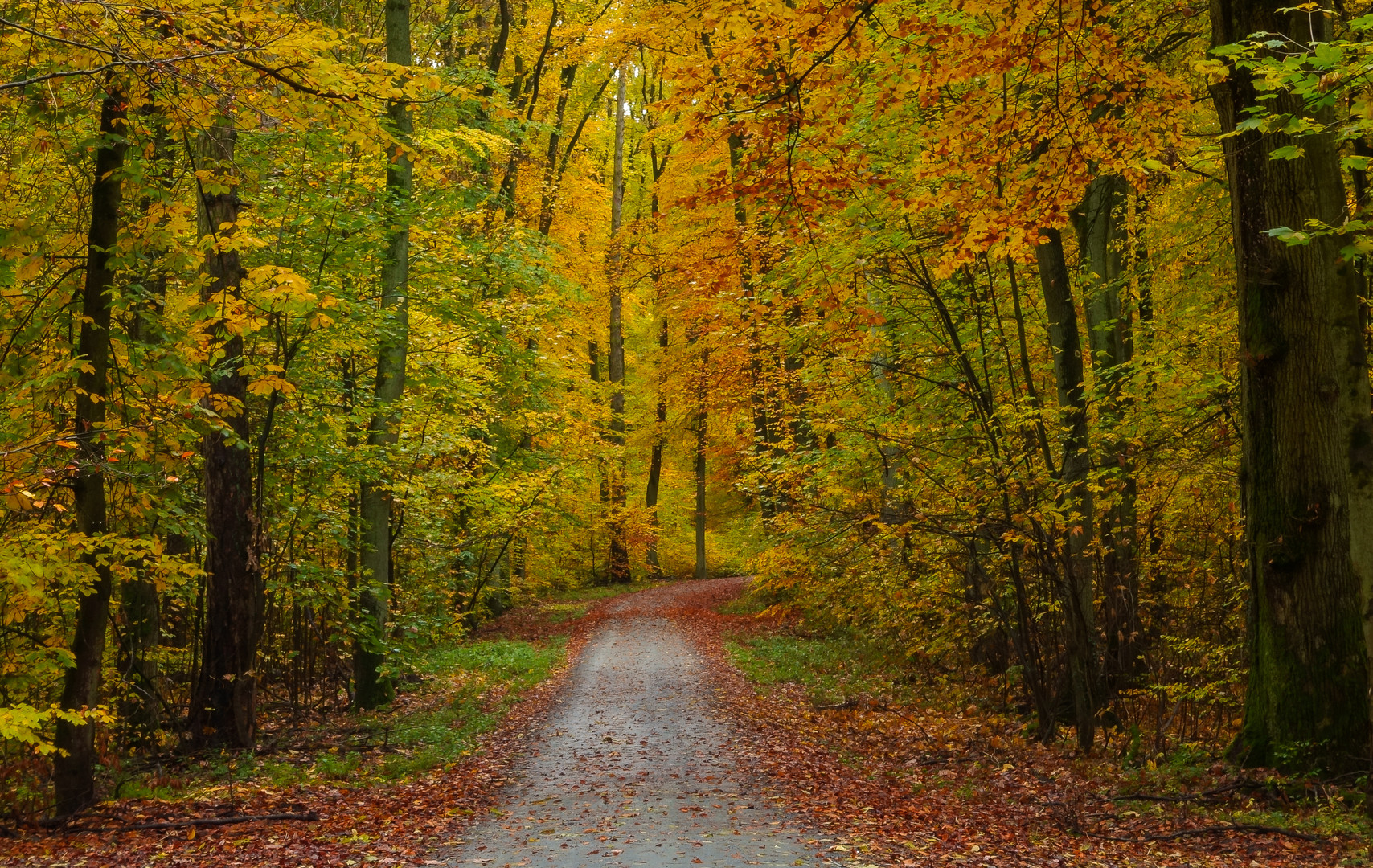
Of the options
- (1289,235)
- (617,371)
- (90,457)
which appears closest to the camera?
(1289,235)

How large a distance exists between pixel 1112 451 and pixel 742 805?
16.9ft

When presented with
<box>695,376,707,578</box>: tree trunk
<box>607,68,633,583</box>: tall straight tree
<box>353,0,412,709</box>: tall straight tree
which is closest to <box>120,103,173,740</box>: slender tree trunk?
<box>353,0,412,709</box>: tall straight tree

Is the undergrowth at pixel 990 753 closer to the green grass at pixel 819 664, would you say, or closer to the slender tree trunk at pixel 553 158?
the green grass at pixel 819 664

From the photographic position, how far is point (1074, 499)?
859cm

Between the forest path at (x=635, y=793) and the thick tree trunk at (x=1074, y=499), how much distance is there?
10.7 ft

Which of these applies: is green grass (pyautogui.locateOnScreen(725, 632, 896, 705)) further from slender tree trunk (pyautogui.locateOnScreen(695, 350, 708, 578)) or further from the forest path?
slender tree trunk (pyautogui.locateOnScreen(695, 350, 708, 578))

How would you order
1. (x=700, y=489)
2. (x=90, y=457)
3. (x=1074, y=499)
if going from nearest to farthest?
(x=90, y=457), (x=1074, y=499), (x=700, y=489)

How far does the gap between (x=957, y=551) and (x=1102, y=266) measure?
11.9 feet

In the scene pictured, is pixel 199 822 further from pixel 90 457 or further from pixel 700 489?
pixel 700 489

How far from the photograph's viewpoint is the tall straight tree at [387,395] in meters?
12.4

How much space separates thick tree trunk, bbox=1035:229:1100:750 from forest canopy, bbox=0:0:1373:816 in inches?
2.0

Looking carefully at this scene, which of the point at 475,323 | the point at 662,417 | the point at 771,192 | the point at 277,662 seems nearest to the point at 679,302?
the point at 475,323

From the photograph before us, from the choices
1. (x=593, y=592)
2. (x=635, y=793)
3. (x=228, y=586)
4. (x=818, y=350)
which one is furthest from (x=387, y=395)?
(x=593, y=592)

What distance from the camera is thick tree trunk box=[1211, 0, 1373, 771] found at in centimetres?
648
